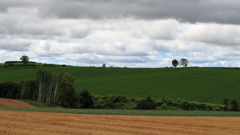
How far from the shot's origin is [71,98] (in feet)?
229

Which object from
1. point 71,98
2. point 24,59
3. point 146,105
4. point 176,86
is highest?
point 24,59

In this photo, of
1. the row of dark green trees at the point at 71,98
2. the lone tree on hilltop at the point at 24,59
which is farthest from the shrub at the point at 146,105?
the lone tree on hilltop at the point at 24,59

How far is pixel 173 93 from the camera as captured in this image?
78562 mm

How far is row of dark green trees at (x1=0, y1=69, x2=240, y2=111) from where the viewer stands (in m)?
64.2

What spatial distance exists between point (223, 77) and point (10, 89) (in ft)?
210

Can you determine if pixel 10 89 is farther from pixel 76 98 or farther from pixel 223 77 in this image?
pixel 223 77

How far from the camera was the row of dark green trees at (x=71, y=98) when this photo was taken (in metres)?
64.2

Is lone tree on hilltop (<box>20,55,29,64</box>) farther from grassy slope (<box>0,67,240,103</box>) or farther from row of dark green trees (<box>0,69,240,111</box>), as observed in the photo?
row of dark green trees (<box>0,69,240,111</box>)

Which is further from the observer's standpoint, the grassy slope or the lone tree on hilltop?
the lone tree on hilltop

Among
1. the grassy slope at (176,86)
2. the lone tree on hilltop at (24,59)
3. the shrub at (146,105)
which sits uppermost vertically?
the lone tree on hilltop at (24,59)

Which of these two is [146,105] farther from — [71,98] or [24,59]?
[24,59]

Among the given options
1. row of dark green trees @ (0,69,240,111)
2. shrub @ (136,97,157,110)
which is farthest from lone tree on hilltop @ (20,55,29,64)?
shrub @ (136,97,157,110)

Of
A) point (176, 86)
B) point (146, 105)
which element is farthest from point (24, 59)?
point (146, 105)

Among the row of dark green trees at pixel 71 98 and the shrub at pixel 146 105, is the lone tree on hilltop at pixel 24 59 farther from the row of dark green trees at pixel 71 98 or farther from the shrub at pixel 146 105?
the shrub at pixel 146 105
